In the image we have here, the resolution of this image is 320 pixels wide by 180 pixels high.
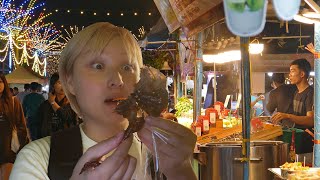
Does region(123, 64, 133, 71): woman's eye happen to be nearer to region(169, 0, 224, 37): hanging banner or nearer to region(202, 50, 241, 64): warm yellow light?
region(169, 0, 224, 37): hanging banner

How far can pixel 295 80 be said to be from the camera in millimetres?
6781

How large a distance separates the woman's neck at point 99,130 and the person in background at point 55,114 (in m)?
4.12

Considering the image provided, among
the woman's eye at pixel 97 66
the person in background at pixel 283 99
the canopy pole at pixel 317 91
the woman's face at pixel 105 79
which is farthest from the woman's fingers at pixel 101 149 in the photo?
the person in background at pixel 283 99

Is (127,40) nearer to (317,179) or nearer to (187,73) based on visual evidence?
(317,179)

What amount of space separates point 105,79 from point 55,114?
190 inches

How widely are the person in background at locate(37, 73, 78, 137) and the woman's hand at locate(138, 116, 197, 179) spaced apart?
4.60 metres

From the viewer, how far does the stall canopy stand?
23.9m

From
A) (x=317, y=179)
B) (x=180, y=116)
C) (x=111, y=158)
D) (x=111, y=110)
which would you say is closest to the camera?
(x=111, y=158)

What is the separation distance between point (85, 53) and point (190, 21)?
1.35m

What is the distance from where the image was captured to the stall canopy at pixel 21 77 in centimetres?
2394

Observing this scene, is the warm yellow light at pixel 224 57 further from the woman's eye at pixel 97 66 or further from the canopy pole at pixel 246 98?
the woman's eye at pixel 97 66

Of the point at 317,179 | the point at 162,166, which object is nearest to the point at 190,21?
the point at 162,166

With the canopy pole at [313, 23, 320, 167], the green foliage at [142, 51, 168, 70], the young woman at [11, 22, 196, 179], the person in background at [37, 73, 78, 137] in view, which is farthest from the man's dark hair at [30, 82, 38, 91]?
the young woman at [11, 22, 196, 179]

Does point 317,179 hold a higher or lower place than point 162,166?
lower
